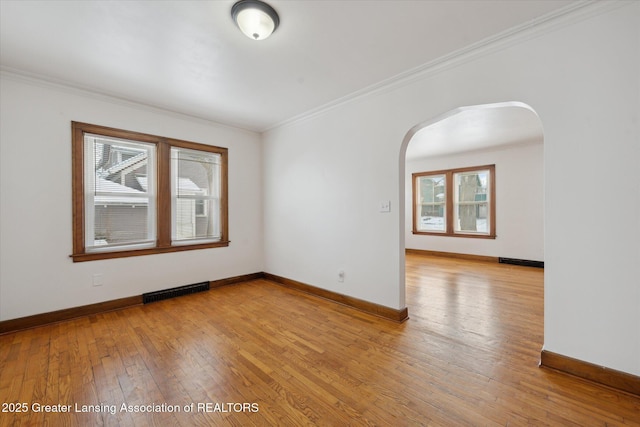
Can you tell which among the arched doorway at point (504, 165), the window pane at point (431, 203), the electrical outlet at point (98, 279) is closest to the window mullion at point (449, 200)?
the window pane at point (431, 203)

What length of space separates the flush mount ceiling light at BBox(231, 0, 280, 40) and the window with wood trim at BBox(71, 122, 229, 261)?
2.59 metres

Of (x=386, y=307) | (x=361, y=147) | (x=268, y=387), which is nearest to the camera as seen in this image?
(x=268, y=387)

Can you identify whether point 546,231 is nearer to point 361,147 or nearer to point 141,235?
point 361,147

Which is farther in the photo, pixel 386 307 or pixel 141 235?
pixel 141 235

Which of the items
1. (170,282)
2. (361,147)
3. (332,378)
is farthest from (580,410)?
(170,282)

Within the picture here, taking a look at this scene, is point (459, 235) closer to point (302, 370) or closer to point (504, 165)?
point (504, 165)

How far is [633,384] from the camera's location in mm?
1782

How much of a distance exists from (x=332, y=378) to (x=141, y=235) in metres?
3.34

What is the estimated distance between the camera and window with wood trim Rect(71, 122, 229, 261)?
3289 mm

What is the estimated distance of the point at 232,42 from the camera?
2.30 metres

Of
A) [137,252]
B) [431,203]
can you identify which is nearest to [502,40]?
[137,252]

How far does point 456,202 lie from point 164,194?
664 centimetres

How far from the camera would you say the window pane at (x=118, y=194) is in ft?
11.0

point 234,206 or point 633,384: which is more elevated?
point 234,206
